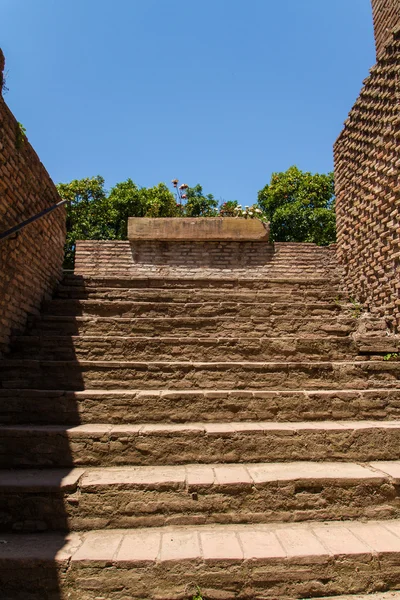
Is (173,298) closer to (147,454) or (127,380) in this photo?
(127,380)

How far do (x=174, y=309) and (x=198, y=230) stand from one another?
3001mm

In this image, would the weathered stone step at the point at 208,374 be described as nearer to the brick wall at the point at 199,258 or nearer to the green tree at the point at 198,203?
the brick wall at the point at 199,258

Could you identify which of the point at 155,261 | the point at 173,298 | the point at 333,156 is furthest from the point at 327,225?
the point at 173,298

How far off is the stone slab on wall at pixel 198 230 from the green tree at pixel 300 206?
369 inches

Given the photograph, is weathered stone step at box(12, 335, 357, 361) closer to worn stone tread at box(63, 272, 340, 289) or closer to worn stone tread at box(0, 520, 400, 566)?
worn stone tread at box(63, 272, 340, 289)

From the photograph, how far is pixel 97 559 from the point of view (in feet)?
6.47

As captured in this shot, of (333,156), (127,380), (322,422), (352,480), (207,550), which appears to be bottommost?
(207,550)

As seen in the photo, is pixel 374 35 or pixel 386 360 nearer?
pixel 386 360

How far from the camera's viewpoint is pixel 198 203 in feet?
63.1

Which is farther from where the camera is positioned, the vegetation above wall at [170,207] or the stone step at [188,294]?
the vegetation above wall at [170,207]

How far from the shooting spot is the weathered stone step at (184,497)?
232 cm

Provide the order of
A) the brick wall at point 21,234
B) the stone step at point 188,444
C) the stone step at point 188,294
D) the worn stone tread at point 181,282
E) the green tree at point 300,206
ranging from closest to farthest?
the stone step at point 188,444
the brick wall at point 21,234
the stone step at point 188,294
the worn stone tread at point 181,282
the green tree at point 300,206

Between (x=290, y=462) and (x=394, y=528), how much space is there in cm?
75

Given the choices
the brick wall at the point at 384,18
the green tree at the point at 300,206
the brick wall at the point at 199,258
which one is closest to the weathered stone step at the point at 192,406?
the brick wall at the point at 199,258
